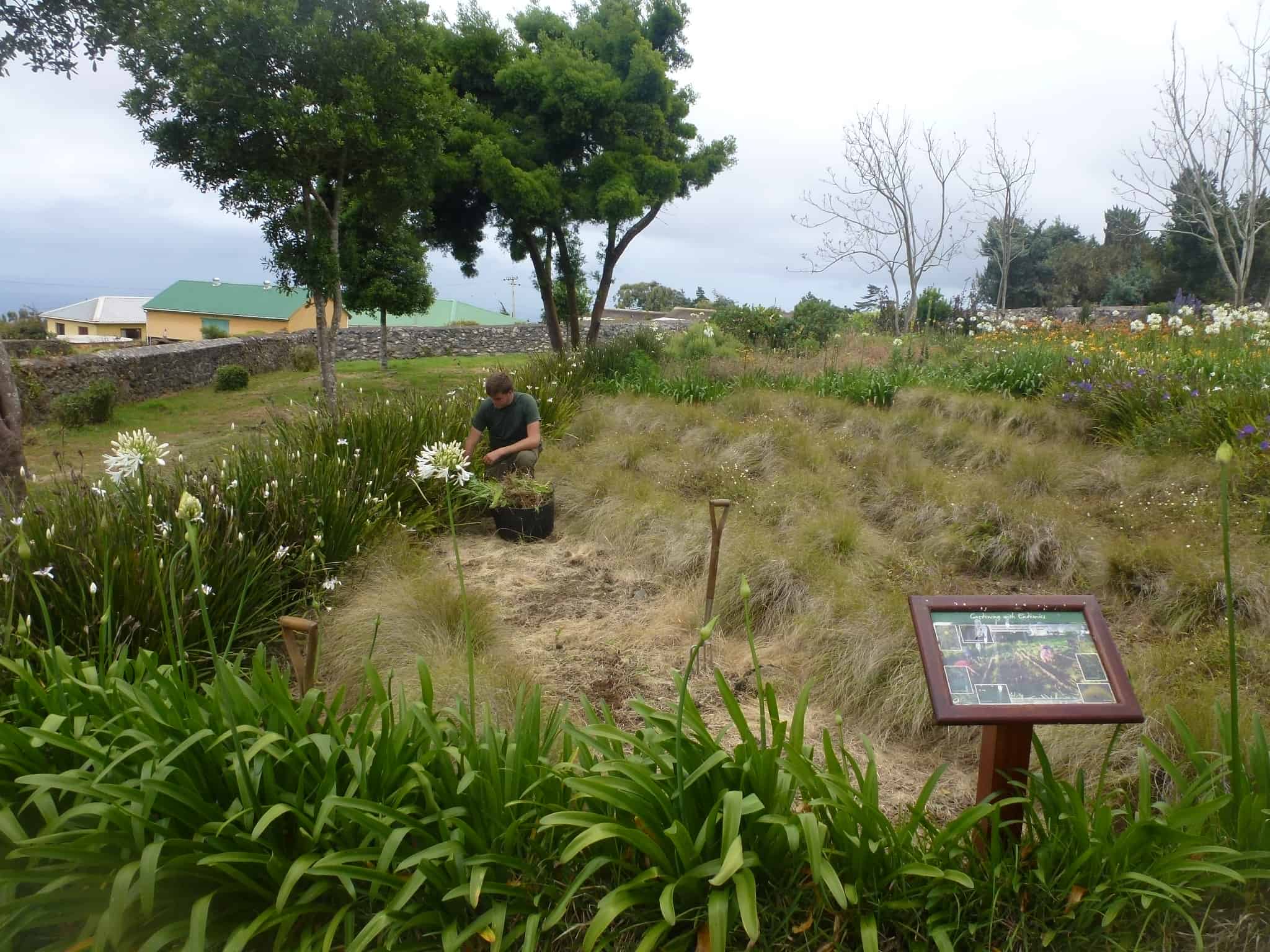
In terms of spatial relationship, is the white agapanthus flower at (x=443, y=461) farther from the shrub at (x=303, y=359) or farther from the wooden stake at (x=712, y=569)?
the shrub at (x=303, y=359)

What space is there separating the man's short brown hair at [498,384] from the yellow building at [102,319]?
42.9m

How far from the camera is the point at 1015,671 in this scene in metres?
1.98

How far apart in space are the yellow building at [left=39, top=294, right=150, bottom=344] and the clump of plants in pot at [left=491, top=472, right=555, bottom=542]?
1701 inches

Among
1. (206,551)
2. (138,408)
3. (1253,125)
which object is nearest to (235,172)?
(138,408)

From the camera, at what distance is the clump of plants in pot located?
5.75 m

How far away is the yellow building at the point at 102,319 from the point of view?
42656 mm

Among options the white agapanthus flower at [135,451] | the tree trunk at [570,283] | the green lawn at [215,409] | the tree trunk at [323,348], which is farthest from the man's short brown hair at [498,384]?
the tree trunk at [570,283]

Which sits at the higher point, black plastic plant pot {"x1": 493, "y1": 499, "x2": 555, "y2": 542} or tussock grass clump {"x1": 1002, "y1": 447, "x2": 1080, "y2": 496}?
tussock grass clump {"x1": 1002, "y1": 447, "x2": 1080, "y2": 496}

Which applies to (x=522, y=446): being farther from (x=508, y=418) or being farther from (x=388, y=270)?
(x=388, y=270)

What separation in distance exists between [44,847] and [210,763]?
0.36 m

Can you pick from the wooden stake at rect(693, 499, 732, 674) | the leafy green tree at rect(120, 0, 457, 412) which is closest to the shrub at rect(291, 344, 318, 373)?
the leafy green tree at rect(120, 0, 457, 412)

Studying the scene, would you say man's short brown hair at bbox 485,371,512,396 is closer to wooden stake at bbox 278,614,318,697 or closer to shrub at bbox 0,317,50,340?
wooden stake at bbox 278,614,318,697

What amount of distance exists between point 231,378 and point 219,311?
22.8 meters

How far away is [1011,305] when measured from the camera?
→ 28.9 metres
